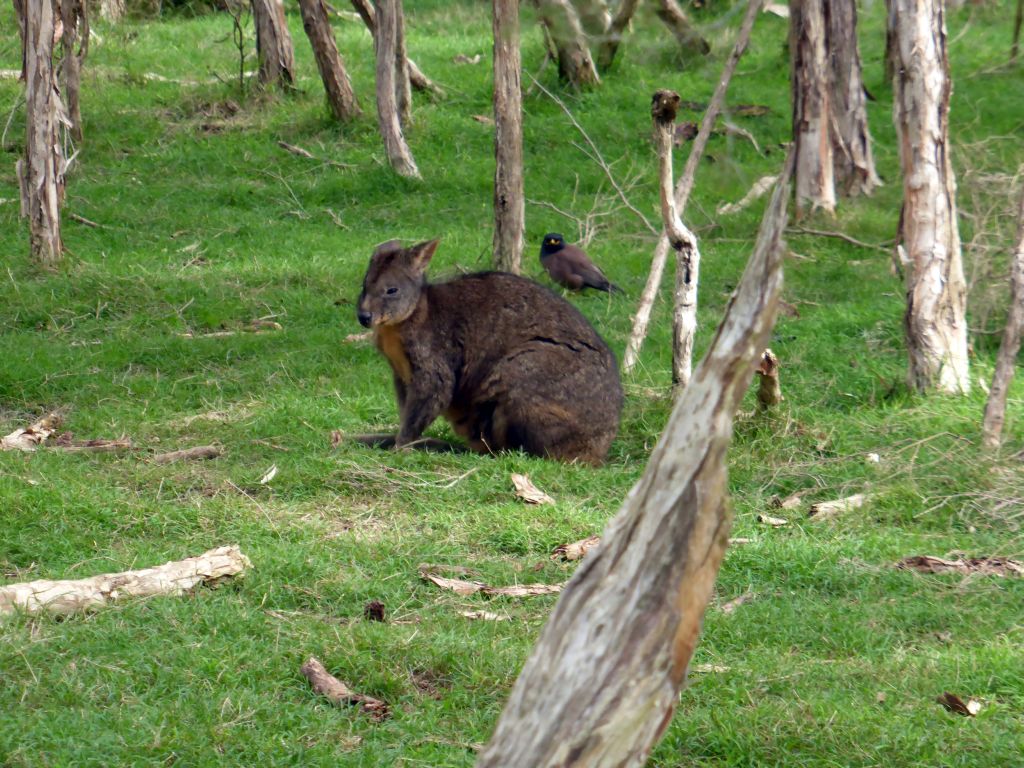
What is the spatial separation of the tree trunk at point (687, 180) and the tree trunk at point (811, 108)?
4655mm

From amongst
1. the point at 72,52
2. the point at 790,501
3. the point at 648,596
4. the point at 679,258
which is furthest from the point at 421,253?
the point at 72,52

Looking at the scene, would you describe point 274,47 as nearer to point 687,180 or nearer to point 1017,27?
point 687,180

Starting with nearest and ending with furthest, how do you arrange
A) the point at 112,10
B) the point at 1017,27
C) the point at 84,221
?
the point at 84,221 → the point at 1017,27 → the point at 112,10

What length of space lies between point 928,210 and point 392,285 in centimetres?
371

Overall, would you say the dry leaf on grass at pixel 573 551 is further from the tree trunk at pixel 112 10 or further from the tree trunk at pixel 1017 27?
the tree trunk at pixel 112 10

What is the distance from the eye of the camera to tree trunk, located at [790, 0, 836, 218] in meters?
13.7

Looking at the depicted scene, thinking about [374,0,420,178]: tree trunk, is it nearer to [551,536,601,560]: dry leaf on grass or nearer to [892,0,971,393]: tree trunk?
[892,0,971,393]: tree trunk

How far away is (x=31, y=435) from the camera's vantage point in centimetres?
815

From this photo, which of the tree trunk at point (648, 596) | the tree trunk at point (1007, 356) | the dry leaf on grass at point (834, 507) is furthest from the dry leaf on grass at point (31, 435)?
the tree trunk at point (648, 596)

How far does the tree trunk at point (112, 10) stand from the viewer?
66.7ft

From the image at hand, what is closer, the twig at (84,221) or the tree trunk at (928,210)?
the tree trunk at (928,210)

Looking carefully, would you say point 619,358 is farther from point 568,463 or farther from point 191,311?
point 191,311

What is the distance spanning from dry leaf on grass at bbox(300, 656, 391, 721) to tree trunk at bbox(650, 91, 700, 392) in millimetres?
4118

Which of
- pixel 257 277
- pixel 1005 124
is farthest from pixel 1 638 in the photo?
pixel 1005 124
